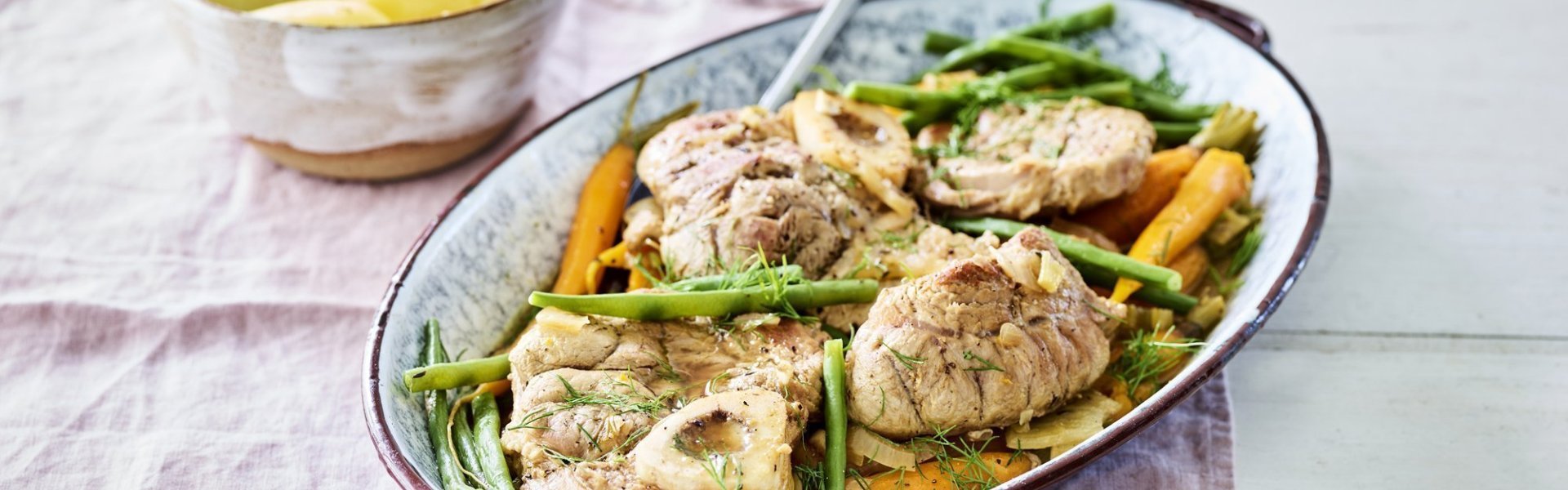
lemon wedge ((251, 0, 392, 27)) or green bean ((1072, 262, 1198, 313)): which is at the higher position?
lemon wedge ((251, 0, 392, 27))

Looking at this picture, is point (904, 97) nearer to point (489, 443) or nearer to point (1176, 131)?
point (1176, 131)

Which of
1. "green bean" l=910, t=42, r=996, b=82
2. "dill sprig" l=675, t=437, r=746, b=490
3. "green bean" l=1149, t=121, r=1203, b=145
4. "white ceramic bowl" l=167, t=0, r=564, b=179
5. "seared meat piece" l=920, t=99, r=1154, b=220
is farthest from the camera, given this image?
"green bean" l=910, t=42, r=996, b=82

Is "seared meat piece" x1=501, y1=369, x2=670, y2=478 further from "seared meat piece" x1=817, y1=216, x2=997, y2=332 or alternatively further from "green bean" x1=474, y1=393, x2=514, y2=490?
"seared meat piece" x1=817, y1=216, x2=997, y2=332

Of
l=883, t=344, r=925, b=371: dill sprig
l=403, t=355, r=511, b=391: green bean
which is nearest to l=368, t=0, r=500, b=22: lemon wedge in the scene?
l=403, t=355, r=511, b=391: green bean

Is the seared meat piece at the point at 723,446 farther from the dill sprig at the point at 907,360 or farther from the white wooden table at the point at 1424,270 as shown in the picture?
the white wooden table at the point at 1424,270

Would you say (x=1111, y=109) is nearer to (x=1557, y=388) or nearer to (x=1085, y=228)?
(x=1085, y=228)

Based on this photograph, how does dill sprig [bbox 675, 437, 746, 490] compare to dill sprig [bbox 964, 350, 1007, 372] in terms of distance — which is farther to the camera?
dill sprig [bbox 964, 350, 1007, 372]
